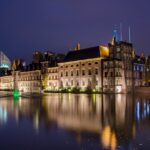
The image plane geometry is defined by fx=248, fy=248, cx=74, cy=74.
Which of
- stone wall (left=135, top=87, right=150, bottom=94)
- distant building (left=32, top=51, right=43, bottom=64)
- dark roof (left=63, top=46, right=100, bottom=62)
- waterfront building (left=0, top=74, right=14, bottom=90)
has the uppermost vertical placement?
distant building (left=32, top=51, right=43, bottom=64)

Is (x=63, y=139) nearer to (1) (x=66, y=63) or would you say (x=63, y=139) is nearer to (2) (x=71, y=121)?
(2) (x=71, y=121)

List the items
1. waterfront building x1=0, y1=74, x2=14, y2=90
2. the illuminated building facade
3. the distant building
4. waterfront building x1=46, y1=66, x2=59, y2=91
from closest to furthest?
the illuminated building facade, waterfront building x1=46, y1=66, x2=59, y2=91, waterfront building x1=0, y1=74, x2=14, y2=90, the distant building

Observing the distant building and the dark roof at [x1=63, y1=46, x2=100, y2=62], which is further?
the distant building

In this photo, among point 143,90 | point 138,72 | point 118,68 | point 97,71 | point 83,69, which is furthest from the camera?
point 138,72

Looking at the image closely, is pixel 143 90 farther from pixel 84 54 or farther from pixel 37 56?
pixel 37 56

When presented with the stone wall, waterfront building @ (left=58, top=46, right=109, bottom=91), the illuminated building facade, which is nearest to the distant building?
the illuminated building facade

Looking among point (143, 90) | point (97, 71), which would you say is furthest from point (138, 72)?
point (97, 71)

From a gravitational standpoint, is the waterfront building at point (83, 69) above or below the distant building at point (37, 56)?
below

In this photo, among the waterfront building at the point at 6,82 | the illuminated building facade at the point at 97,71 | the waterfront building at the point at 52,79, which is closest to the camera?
the illuminated building facade at the point at 97,71

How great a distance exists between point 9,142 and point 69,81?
9217 cm

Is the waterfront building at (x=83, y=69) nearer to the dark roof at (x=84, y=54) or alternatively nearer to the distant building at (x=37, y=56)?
the dark roof at (x=84, y=54)

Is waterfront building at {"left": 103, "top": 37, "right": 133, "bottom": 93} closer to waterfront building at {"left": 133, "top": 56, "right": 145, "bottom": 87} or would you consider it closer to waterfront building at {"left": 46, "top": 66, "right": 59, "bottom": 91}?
waterfront building at {"left": 133, "top": 56, "right": 145, "bottom": 87}

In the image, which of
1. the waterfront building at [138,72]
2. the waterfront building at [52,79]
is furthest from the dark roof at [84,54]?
the waterfront building at [138,72]

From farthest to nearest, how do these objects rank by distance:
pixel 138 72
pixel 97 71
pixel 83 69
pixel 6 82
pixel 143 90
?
pixel 6 82, pixel 138 72, pixel 83 69, pixel 97 71, pixel 143 90
